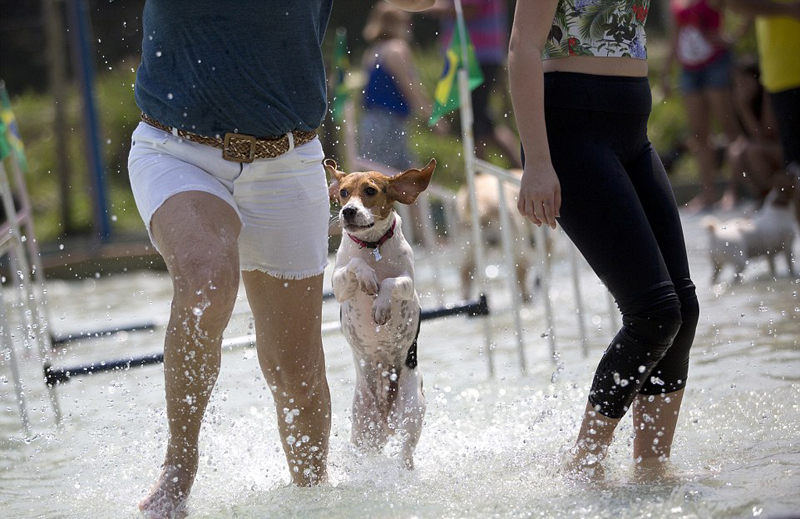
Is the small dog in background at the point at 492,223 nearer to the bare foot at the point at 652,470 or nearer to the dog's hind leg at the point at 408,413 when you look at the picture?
the dog's hind leg at the point at 408,413

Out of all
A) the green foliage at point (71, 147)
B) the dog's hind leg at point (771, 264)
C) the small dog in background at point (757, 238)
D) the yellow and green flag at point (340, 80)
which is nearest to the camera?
the yellow and green flag at point (340, 80)

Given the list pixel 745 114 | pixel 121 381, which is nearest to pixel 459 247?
pixel 121 381

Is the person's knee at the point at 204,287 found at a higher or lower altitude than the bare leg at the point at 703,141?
higher

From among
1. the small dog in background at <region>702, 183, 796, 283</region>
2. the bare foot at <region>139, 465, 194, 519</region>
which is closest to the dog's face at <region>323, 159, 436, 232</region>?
the bare foot at <region>139, 465, 194, 519</region>

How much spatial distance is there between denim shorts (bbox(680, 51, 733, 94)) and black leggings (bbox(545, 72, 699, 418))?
7.09 metres

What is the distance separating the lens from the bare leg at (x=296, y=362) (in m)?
3.22

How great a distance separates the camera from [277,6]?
3.05 m

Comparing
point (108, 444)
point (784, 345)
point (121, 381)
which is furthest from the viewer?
point (121, 381)

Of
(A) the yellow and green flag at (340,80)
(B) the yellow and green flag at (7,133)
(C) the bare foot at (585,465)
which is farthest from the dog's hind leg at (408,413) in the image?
(A) the yellow and green flag at (340,80)

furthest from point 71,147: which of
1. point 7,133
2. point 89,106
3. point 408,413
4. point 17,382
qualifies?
point 408,413

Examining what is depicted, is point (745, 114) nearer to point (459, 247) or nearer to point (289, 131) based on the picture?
point (459, 247)

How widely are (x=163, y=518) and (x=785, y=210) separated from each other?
5.42 m

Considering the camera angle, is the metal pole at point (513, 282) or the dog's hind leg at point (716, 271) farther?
the dog's hind leg at point (716, 271)

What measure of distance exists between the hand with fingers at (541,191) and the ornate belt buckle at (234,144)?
78 cm
